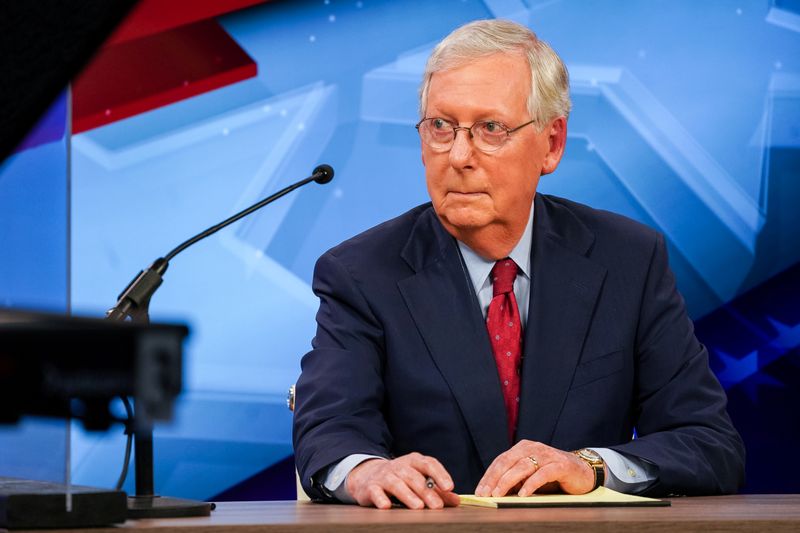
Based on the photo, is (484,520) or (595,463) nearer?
(484,520)

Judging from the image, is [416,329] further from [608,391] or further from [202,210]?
[202,210]

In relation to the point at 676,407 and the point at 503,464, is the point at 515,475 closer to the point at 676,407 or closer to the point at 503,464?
the point at 503,464

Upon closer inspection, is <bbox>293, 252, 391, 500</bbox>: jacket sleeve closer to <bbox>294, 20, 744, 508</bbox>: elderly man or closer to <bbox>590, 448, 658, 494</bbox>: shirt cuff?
<bbox>294, 20, 744, 508</bbox>: elderly man

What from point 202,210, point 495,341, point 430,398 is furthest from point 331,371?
point 202,210

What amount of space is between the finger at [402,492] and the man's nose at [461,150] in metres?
0.61

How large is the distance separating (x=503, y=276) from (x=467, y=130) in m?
0.26

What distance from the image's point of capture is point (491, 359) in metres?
1.73

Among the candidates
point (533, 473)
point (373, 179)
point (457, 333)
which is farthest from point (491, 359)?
point (373, 179)

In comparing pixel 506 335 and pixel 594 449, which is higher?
pixel 506 335

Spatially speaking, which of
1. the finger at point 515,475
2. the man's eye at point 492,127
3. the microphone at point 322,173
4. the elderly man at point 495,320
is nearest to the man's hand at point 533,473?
the finger at point 515,475

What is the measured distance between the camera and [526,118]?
182 cm

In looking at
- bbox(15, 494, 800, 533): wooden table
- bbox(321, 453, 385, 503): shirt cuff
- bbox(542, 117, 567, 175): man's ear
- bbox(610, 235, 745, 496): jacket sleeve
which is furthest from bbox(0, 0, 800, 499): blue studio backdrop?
bbox(15, 494, 800, 533): wooden table

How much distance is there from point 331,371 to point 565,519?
694 millimetres

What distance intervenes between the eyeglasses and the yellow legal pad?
0.64 meters
